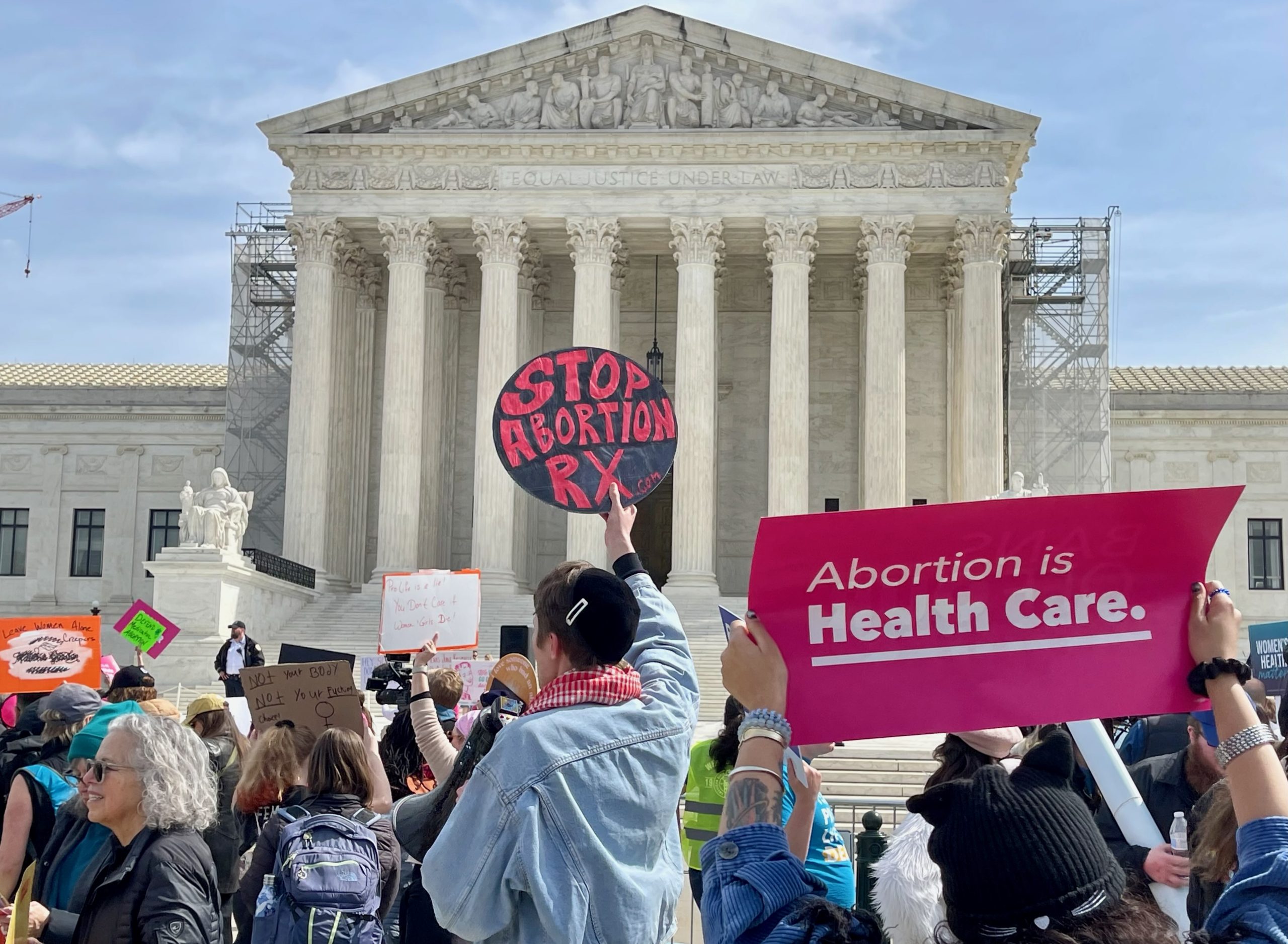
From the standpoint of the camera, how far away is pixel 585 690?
438 cm

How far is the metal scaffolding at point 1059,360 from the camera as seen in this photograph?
44.5 meters

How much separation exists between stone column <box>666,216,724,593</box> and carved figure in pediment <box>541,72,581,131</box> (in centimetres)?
410

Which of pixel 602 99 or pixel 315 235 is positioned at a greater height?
pixel 602 99

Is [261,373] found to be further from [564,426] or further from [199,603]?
[564,426]

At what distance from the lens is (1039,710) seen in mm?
3799

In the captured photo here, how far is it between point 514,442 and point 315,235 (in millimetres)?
34379

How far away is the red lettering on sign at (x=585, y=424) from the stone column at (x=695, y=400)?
31.4 meters

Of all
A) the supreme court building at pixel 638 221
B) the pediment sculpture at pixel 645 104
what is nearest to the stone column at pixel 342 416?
the supreme court building at pixel 638 221

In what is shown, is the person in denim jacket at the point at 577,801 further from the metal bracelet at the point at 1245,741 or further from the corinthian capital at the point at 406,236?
the corinthian capital at the point at 406,236

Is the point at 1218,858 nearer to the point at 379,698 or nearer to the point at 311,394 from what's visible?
the point at 379,698

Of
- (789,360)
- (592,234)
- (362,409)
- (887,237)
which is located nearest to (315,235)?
(362,409)

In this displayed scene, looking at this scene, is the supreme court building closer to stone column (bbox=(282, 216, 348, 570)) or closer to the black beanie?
stone column (bbox=(282, 216, 348, 570))

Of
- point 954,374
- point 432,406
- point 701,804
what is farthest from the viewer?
point 432,406

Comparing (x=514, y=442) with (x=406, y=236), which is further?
(x=406, y=236)
